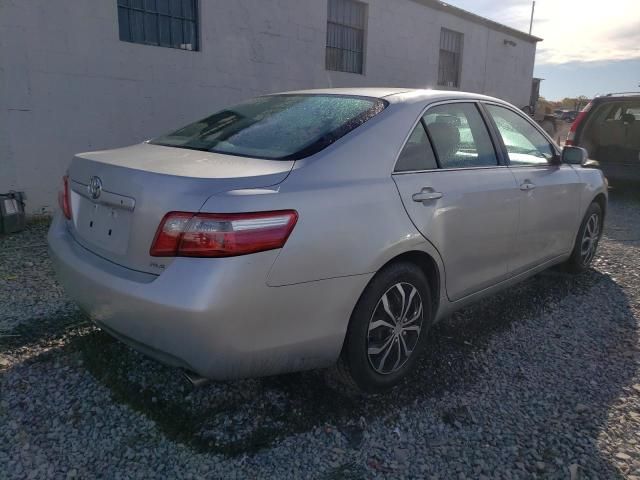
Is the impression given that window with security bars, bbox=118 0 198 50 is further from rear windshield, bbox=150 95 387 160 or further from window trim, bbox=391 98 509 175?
window trim, bbox=391 98 509 175

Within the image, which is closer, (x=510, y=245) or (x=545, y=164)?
(x=510, y=245)

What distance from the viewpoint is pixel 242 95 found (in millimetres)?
8039

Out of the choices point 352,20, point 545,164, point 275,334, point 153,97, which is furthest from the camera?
point 352,20

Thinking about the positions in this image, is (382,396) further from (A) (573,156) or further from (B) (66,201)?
(A) (573,156)

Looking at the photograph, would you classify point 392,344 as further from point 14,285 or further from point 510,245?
point 14,285

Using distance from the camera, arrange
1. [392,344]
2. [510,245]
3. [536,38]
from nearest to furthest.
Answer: [392,344]
[510,245]
[536,38]

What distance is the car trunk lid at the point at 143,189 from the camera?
2082 mm

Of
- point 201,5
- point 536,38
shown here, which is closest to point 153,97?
point 201,5

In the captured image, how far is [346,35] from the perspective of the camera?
10188 millimetres

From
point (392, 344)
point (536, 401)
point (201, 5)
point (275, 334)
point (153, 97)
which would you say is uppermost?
point (201, 5)

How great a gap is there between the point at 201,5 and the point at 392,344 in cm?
630

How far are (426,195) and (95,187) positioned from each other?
159cm

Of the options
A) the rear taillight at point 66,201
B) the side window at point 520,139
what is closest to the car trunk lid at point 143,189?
the rear taillight at point 66,201

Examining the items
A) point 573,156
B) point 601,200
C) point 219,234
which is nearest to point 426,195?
point 219,234
